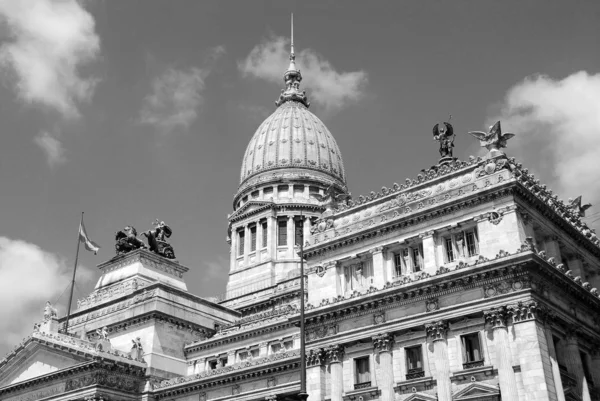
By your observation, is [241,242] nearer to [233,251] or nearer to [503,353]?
[233,251]

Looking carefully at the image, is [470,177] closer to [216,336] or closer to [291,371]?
[291,371]

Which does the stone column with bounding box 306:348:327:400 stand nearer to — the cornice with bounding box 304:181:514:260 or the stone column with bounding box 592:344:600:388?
the cornice with bounding box 304:181:514:260

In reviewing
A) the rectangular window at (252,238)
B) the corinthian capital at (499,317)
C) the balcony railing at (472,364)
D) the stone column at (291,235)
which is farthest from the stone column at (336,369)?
the rectangular window at (252,238)

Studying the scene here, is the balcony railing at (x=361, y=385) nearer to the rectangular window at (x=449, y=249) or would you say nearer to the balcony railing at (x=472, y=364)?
the balcony railing at (x=472, y=364)

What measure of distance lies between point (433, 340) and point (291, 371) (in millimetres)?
13841

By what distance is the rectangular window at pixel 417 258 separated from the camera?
44469 mm

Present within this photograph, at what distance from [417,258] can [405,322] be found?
179 inches

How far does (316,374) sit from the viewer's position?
44.9 m

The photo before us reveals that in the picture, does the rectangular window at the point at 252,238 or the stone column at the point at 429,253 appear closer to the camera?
the stone column at the point at 429,253

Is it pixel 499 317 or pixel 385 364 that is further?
pixel 385 364

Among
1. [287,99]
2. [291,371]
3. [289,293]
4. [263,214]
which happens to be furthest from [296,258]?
[291,371]

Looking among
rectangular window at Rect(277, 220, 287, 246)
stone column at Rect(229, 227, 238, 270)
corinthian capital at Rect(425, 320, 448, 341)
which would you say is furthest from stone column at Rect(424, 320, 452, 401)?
stone column at Rect(229, 227, 238, 270)

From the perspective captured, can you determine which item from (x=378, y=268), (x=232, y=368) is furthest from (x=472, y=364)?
(x=232, y=368)

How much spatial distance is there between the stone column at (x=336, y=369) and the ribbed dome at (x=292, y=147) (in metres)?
55.5
